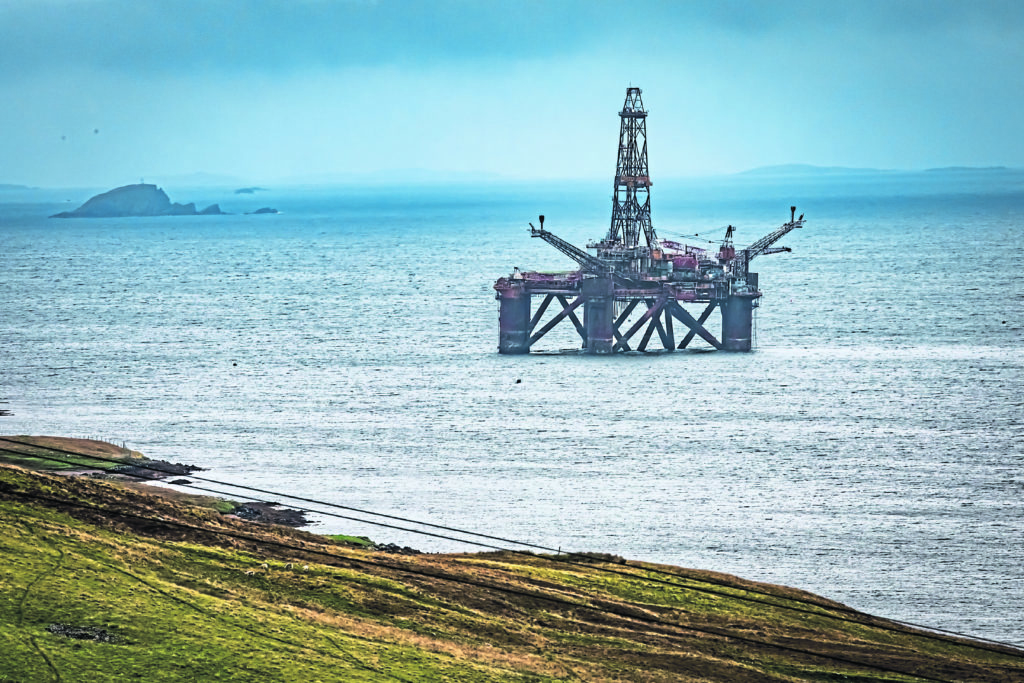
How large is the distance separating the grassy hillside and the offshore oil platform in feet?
200

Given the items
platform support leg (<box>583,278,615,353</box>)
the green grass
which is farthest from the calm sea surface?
the green grass

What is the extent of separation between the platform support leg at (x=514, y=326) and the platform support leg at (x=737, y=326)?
52.2 feet

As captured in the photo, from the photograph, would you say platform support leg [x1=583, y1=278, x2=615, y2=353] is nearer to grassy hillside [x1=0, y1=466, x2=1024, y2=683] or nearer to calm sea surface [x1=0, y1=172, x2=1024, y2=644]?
Answer: calm sea surface [x1=0, y1=172, x2=1024, y2=644]

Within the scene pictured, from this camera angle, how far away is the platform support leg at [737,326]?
408 feet

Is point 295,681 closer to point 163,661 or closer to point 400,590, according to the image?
point 163,661

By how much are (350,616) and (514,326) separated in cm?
7648

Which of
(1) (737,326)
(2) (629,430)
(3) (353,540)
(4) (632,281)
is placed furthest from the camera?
(1) (737,326)

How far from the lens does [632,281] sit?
12025 centimetres

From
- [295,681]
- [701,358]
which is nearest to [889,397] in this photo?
[701,358]

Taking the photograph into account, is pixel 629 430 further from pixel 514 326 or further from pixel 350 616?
pixel 350 616

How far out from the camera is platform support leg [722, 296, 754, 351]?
124 meters

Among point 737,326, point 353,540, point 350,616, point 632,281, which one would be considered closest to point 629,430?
point 632,281

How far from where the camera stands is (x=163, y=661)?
43.2 metres

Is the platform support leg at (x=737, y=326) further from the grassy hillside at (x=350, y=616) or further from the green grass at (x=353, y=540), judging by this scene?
the grassy hillside at (x=350, y=616)
